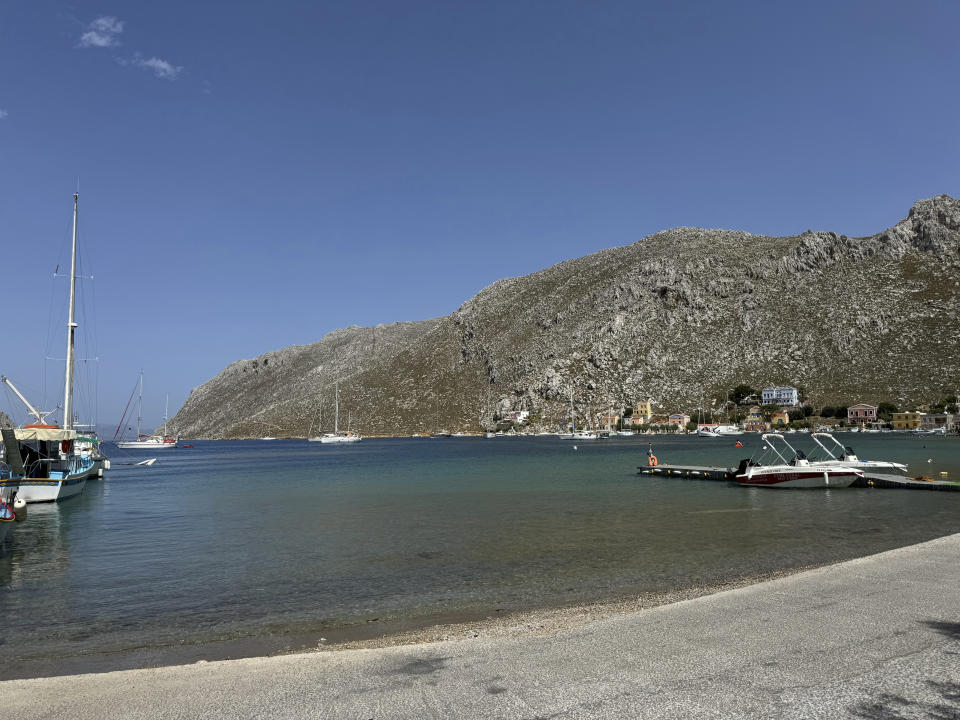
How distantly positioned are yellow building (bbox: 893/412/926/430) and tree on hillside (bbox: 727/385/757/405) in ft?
94.0

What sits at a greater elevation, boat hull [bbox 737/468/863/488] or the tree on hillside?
the tree on hillside

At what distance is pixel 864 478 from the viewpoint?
43.5 metres

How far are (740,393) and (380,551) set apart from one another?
140m

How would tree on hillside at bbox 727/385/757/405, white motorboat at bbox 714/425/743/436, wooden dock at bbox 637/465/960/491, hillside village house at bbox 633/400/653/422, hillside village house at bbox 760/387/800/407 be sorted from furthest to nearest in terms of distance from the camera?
hillside village house at bbox 633/400/653/422, white motorboat at bbox 714/425/743/436, tree on hillside at bbox 727/385/757/405, hillside village house at bbox 760/387/800/407, wooden dock at bbox 637/465/960/491

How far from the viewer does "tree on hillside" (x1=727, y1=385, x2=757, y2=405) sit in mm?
145000

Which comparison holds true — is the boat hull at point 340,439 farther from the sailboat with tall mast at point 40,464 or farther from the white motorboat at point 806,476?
the white motorboat at point 806,476

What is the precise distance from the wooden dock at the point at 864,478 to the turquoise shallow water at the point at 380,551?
1592 mm

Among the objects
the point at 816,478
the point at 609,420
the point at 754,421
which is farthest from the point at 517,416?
the point at 816,478

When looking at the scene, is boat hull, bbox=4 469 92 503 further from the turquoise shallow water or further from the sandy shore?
the sandy shore

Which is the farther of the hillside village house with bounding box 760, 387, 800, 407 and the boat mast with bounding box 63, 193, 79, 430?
the hillside village house with bounding box 760, 387, 800, 407

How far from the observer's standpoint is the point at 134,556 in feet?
74.7

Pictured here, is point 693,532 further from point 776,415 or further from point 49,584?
point 776,415

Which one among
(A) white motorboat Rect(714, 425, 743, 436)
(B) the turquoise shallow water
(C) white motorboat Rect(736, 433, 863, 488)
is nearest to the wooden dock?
(C) white motorboat Rect(736, 433, 863, 488)

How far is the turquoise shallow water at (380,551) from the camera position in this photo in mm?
14508
